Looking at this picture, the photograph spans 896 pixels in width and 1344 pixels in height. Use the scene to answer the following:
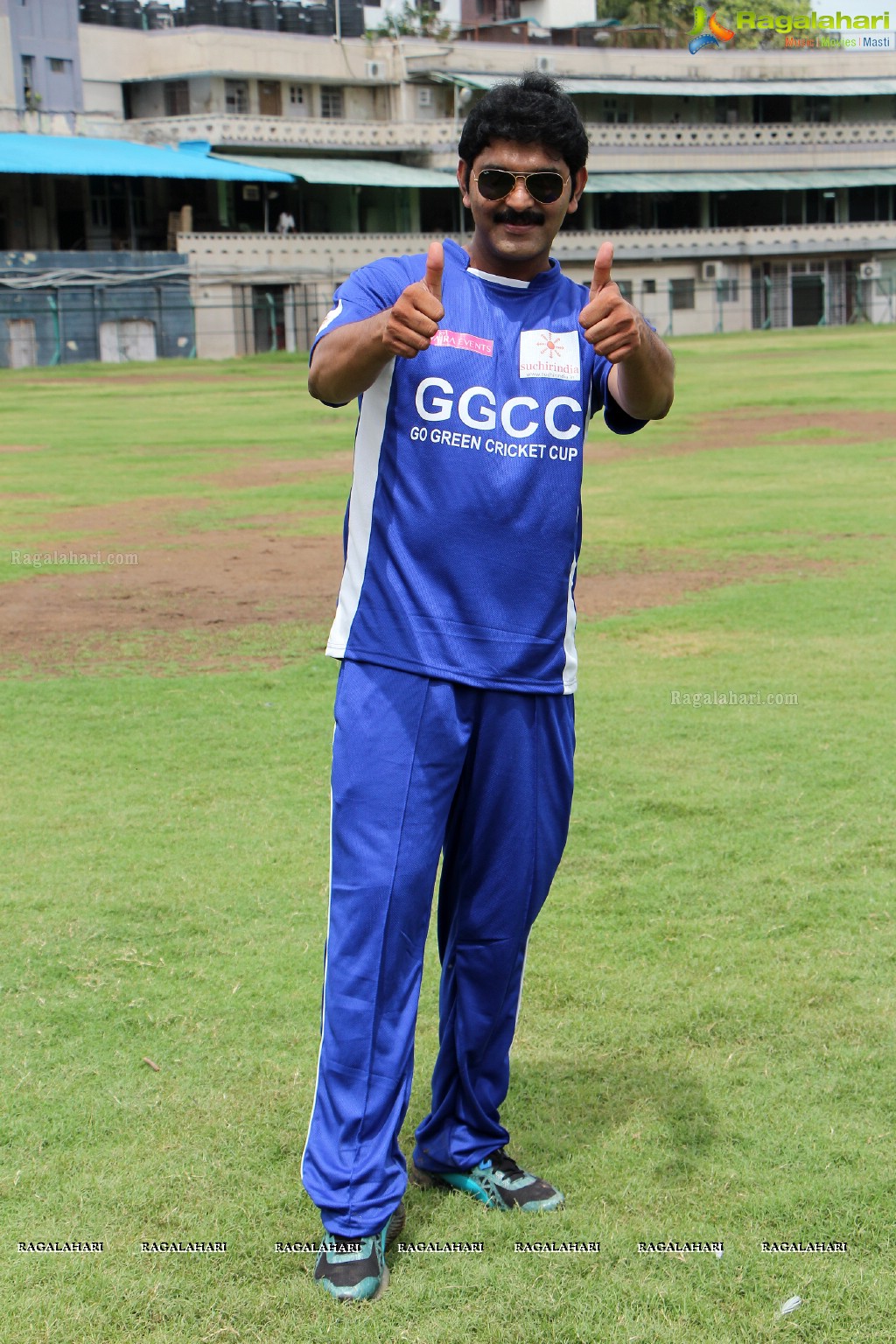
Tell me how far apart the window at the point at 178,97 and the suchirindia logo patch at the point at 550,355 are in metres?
54.2

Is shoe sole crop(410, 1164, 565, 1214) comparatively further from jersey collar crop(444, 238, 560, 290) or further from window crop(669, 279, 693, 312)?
window crop(669, 279, 693, 312)

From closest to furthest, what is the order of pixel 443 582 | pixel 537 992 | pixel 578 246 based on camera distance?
pixel 443 582
pixel 537 992
pixel 578 246

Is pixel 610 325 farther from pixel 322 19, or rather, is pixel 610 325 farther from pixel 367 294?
pixel 322 19

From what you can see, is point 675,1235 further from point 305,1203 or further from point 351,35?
point 351,35

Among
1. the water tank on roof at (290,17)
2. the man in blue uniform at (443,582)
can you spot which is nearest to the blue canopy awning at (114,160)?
the water tank on roof at (290,17)

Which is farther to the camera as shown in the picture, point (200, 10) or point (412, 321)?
point (200, 10)

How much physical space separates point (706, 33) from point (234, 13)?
2144 cm

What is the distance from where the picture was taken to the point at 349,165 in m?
55.3

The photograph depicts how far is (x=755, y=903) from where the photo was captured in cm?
518

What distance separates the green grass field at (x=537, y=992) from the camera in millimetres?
3111

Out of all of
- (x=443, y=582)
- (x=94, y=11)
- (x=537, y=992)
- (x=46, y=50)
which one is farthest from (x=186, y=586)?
(x=94, y=11)

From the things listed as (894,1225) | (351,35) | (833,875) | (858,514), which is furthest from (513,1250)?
(351,35)

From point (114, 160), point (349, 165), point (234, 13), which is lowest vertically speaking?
point (114, 160)

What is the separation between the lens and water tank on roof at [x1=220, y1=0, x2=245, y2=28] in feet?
180
